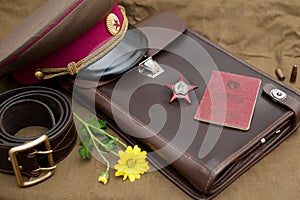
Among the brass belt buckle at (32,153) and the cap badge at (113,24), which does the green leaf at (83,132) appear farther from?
the cap badge at (113,24)

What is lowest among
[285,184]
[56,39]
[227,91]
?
[285,184]

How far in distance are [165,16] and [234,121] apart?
40 cm

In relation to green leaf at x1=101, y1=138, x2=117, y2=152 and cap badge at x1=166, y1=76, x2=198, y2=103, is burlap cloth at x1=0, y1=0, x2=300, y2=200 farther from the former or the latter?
cap badge at x1=166, y1=76, x2=198, y2=103

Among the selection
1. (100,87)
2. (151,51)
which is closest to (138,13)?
(151,51)

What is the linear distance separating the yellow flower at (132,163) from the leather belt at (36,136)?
0.12 m

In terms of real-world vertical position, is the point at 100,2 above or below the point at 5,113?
above

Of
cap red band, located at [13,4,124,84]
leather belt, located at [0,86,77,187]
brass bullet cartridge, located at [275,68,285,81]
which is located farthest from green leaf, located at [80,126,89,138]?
brass bullet cartridge, located at [275,68,285,81]

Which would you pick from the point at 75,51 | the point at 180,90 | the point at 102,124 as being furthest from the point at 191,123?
the point at 75,51

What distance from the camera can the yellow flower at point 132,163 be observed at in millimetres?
1034

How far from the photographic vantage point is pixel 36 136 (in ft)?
3.46

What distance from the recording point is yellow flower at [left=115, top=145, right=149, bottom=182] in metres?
1.03

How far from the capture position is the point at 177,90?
1.09 meters

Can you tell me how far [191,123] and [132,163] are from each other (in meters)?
0.15

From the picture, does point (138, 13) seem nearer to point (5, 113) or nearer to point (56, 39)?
point (56, 39)
